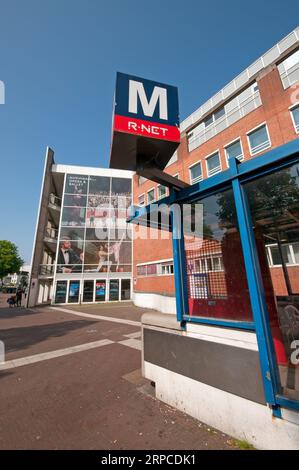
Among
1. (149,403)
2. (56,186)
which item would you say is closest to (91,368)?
(149,403)

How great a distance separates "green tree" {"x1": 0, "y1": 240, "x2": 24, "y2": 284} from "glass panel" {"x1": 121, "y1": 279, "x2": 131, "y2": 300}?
Answer: 106ft

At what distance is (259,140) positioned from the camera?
1355 cm

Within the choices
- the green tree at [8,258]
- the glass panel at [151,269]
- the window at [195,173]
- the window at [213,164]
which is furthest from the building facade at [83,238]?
the green tree at [8,258]

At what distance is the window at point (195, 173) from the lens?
57.2ft

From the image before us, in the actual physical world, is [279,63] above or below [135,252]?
above

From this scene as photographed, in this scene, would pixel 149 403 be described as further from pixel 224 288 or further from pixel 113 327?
pixel 113 327

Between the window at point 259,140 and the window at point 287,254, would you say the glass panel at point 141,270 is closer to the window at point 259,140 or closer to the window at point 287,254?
the window at point 259,140

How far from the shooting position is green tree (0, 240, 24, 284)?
136 ft

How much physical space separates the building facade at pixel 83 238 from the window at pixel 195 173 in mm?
10028

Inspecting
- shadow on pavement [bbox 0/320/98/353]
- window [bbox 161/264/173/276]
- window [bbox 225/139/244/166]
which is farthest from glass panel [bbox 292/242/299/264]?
window [bbox 161/264/173/276]

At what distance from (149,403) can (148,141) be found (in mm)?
4245

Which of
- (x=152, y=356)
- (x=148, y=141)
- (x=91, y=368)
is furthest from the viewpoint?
(x=91, y=368)

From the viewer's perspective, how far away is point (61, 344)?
700cm

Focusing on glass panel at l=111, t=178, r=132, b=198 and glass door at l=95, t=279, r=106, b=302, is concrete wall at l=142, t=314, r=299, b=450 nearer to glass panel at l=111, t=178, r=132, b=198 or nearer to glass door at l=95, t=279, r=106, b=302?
glass door at l=95, t=279, r=106, b=302
